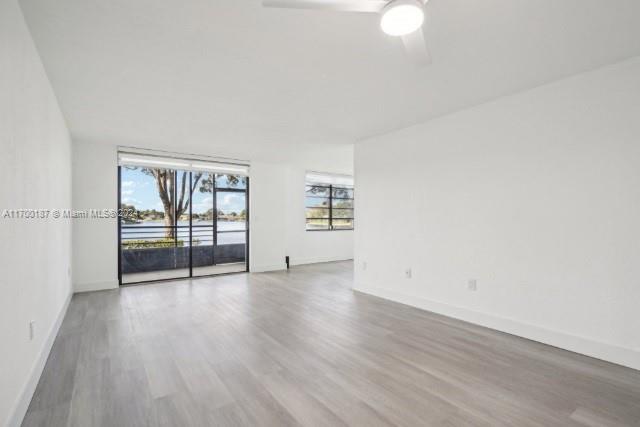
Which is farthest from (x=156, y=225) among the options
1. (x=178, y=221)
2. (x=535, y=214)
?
(x=535, y=214)

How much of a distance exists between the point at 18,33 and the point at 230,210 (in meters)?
5.15

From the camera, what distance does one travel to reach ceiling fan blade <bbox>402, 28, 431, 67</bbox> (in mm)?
1786

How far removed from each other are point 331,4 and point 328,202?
22.5 ft

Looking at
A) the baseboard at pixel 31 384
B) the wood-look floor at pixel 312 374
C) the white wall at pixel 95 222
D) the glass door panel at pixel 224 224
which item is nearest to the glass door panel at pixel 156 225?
the glass door panel at pixel 224 224

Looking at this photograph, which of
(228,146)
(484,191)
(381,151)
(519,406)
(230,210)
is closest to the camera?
(519,406)

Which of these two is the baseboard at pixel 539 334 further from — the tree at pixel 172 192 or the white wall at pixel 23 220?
the tree at pixel 172 192

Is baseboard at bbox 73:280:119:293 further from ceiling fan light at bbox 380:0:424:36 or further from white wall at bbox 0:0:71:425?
ceiling fan light at bbox 380:0:424:36

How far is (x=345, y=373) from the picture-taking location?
233cm

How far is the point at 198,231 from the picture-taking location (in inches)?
259

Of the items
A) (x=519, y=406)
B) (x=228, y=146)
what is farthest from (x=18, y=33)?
(x=519, y=406)

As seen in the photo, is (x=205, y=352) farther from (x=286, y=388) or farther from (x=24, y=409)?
(x=24, y=409)

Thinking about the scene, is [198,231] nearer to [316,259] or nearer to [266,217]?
[266,217]

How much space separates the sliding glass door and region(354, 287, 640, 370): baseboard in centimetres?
426

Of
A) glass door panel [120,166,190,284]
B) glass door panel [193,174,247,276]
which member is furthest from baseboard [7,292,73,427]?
glass door panel [193,174,247,276]
